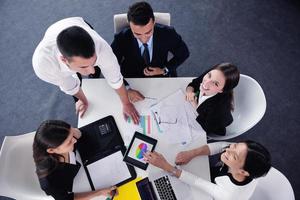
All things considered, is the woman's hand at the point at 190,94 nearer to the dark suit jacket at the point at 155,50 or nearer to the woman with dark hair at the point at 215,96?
the woman with dark hair at the point at 215,96

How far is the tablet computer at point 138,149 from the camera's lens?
1698mm

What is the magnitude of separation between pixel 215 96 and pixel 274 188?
65 centimetres

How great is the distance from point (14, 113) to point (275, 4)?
301cm

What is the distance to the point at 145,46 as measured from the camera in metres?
2.04

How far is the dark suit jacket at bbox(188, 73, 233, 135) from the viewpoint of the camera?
181cm

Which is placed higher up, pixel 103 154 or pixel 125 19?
pixel 125 19

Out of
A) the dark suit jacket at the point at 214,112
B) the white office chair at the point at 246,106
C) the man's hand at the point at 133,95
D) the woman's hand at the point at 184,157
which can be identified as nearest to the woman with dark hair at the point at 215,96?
the dark suit jacket at the point at 214,112

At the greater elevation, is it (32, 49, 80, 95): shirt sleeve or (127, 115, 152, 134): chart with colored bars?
(32, 49, 80, 95): shirt sleeve

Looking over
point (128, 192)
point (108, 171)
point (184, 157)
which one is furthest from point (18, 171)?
point (184, 157)

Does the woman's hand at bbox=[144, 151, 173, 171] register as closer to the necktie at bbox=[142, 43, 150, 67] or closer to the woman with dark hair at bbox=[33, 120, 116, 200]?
the woman with dark hair at bbox=[33, 120, 116, 200]

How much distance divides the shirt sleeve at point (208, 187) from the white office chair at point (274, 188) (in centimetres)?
31

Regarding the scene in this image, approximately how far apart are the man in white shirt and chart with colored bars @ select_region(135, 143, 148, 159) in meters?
0.16

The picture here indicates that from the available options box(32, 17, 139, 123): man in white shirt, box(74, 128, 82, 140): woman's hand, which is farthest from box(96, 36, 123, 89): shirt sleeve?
box(74, 128, 82, 140): woman's hand

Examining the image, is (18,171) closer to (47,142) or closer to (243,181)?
(47,142)
